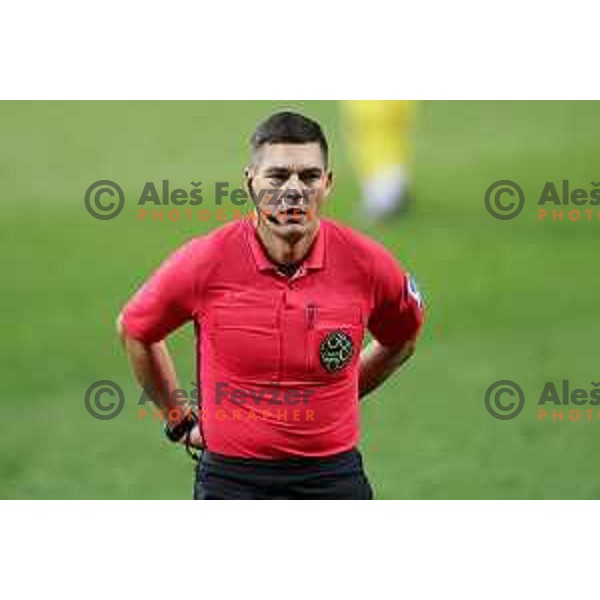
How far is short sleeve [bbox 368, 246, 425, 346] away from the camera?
3346 millimetres

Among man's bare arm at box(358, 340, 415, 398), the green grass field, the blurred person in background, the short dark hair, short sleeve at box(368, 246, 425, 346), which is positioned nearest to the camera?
the short dark hair

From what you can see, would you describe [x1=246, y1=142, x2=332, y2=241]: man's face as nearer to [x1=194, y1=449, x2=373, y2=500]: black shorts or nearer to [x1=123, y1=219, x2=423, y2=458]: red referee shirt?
[x1=123, y1=219, x2=423, y2=458]: red referee shirt

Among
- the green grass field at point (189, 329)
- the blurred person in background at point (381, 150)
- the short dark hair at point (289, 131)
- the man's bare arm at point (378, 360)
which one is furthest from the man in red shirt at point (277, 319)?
the blurred person in background at point (381, 150)

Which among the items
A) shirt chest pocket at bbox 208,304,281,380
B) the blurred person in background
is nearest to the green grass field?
the blurred person in background

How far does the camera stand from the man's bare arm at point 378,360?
11.7 feet

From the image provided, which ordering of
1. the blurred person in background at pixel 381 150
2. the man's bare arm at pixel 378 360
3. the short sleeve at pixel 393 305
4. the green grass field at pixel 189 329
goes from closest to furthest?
1. the short sleeve at pixel 393 305
2. the man's bare arm at pixel 378 360
3. the green grass field at pixel 189 329
4. the blurred person in background at pixel 381 150

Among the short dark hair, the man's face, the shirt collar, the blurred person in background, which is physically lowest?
the shirt collar

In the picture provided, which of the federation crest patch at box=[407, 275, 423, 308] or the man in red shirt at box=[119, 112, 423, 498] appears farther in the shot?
the federation crest patch at box=[407, 275, 423, 308]

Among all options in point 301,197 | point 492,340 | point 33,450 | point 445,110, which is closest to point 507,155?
point 445,110

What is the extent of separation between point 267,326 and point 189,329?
3.47 feet

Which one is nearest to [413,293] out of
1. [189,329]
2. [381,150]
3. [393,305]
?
[393,305]

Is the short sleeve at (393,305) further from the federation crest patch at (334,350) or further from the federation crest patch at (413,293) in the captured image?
the federation crest patch at (334,350)

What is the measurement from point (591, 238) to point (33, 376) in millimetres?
1836

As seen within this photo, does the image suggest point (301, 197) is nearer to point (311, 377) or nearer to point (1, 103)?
point (311, 377)
